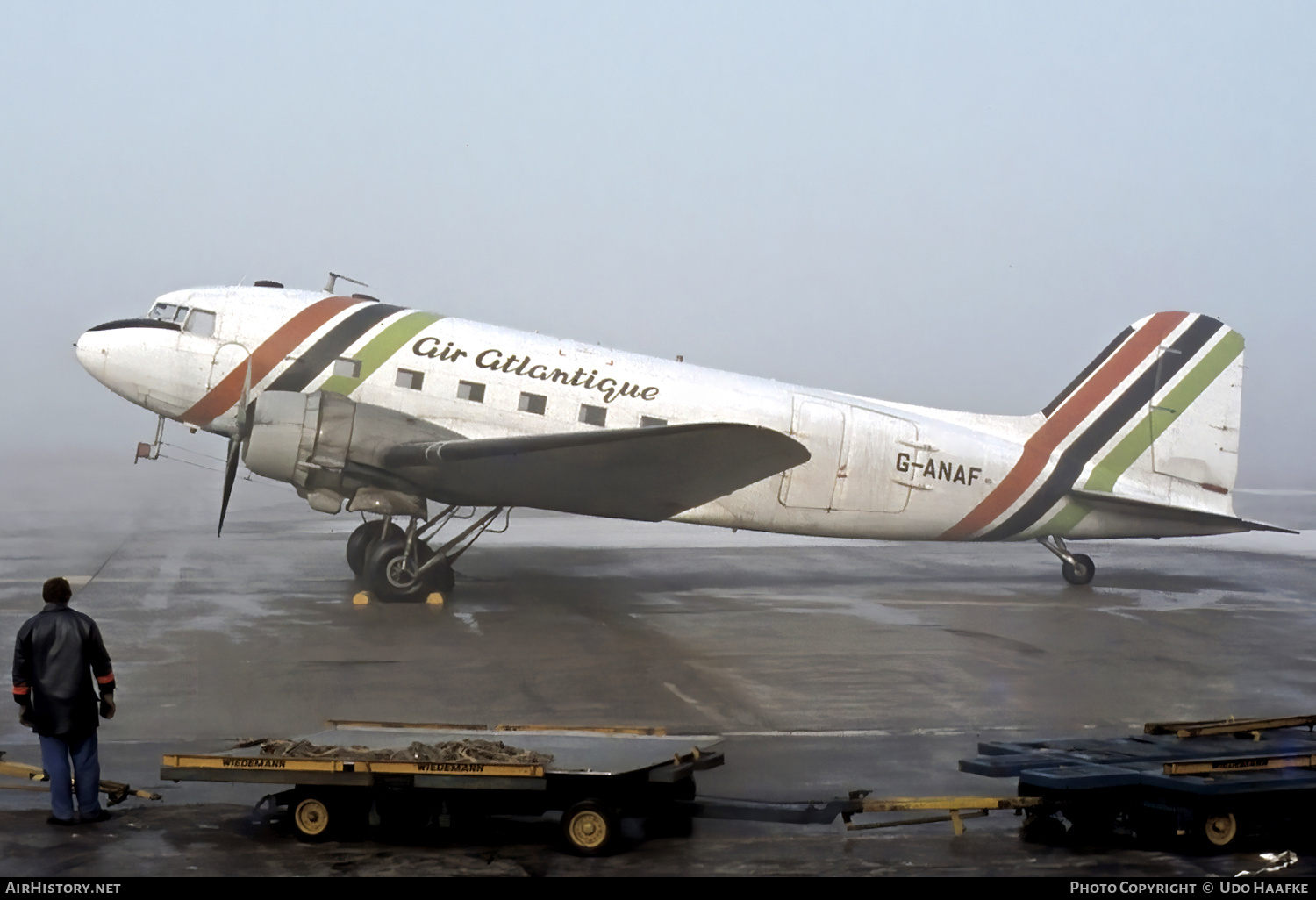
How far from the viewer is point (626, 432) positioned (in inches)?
494

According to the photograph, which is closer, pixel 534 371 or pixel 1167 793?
pixel 1167 793

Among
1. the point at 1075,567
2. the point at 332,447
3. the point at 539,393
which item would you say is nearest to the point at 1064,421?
the point at 1075,567

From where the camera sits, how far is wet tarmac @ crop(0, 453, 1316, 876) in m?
5.71

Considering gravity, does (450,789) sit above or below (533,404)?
below

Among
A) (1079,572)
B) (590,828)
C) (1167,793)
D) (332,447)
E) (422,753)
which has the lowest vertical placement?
(590,828)

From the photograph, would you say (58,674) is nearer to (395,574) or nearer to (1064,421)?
(395,574)

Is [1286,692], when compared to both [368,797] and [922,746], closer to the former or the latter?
[922,746]

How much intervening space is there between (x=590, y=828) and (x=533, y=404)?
990cm

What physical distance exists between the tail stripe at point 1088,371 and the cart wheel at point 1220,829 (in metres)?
12.1

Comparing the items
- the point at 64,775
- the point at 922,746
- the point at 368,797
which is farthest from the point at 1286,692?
the point at 64,775

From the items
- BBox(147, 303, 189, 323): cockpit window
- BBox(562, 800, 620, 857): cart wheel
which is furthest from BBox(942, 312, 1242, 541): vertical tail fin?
BBox(562, 800, 620, 857): cart wheel

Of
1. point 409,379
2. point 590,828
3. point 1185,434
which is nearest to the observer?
point 590,828

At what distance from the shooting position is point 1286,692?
1012 centimetres

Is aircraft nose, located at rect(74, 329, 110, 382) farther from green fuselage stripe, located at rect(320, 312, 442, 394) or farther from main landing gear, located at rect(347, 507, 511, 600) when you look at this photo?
main landing gear, located at rect(347, 507, 511, 600)
